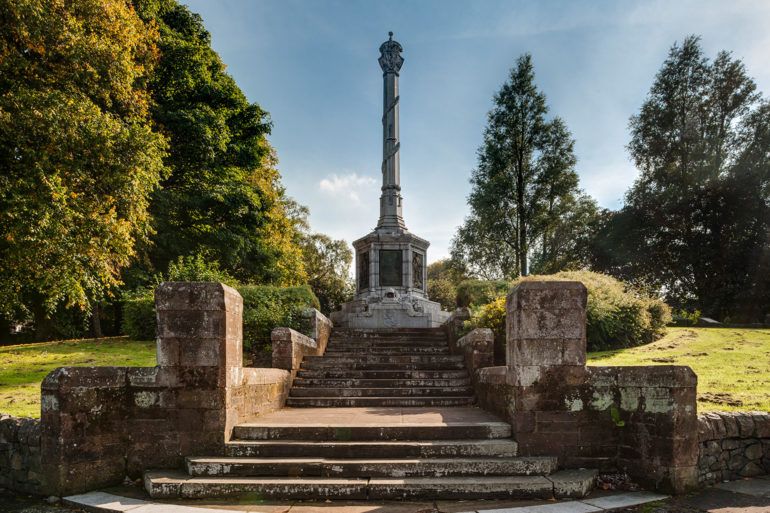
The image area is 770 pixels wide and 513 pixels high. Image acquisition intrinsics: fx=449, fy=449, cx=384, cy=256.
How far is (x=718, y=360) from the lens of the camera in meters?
10.1

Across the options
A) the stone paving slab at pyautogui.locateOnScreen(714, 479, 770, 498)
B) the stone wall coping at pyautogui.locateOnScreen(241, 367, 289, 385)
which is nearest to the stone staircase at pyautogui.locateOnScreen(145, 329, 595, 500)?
the stone wall coping at pyautogui.locateOnScreen(241, 367, 289, 385)

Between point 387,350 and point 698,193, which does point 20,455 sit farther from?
point 698,193

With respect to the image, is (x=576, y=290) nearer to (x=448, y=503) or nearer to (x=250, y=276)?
(x=448, y=503)

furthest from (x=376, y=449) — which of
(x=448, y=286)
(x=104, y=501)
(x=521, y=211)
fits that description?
(x=448, y=286)

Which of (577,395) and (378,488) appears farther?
(577,395)

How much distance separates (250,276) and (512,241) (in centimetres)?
1854

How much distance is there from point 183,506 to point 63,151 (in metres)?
8.71

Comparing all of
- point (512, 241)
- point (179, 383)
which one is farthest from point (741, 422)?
point (512, 241)

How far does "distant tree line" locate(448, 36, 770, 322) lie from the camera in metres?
25.2

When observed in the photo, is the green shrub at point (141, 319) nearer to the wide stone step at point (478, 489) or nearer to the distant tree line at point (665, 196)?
the wide stone step at point (478, 489)

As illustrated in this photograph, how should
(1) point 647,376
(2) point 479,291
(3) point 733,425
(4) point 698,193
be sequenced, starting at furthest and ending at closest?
(4) point 698,193
(2) point 479,291
(3) point 733,425
(1) point 647,376

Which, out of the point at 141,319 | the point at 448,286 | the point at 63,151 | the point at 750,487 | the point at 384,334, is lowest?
the point at 750,487

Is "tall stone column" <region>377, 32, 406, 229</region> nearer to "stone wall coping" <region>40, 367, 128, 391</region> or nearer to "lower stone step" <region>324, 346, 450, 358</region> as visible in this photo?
"lower stone step" <region>324, 346, 450, 358</region>

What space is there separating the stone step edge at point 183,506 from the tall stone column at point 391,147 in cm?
1430
